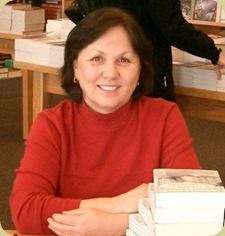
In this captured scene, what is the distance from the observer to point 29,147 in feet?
4.81

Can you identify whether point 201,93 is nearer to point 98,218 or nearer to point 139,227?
point 98,218

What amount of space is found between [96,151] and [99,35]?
289mm

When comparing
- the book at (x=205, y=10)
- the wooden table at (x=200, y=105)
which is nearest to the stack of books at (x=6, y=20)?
the book at (x=205, y=10)

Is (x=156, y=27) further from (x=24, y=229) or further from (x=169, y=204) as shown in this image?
(x=169, y=204)

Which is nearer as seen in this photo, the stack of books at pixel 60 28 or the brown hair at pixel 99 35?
the brown hair at pixel 99 35

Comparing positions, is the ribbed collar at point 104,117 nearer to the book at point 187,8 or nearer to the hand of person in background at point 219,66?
the hand of person in background at point 219,66

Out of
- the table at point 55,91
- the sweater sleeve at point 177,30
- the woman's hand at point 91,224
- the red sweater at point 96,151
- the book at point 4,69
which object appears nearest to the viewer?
the woman's hand at point 91,224

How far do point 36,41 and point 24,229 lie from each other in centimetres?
208

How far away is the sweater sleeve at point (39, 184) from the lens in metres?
1.35

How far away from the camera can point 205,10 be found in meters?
5.18

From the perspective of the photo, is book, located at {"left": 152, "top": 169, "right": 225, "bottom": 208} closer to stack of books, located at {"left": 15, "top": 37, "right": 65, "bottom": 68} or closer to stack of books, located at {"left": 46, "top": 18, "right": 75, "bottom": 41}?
stack of books, located at {"left": 15, "top": 37, "right": 65, "bottom": 68}

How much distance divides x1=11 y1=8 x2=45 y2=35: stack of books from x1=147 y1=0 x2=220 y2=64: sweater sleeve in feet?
8.04

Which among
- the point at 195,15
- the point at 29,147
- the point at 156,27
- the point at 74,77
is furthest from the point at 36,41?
the point at 195,15

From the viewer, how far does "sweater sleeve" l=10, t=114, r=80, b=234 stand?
53.2 inches
